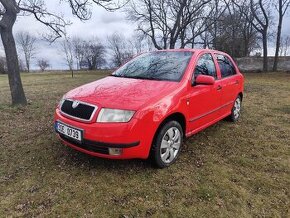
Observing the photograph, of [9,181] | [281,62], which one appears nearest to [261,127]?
[9,181]

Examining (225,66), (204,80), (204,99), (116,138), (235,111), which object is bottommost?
(235,111)

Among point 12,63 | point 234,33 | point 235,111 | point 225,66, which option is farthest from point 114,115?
point 234,33

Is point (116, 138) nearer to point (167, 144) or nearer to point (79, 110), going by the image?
point (79, 110)

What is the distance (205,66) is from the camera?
Answer: 4.39 metres

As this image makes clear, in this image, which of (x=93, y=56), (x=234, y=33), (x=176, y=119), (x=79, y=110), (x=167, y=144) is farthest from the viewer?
(x=93, y=56)

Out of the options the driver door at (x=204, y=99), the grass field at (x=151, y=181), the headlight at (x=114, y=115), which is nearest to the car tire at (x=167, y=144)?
the grass field at (x=151, y=181)

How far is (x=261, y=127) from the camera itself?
5527mm

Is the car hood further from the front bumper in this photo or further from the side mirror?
the side mirror

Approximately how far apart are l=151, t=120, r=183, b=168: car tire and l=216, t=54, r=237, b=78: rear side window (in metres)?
1.82

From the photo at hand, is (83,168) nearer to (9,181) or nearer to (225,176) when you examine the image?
(9,181)

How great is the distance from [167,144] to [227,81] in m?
2.10

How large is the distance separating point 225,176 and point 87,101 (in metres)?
2.02

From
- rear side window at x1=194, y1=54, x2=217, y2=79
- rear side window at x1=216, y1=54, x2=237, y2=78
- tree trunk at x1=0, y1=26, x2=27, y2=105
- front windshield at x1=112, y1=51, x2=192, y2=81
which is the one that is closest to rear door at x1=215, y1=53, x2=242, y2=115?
rear side window at x1=216, y1=54, x2=237, y2=78

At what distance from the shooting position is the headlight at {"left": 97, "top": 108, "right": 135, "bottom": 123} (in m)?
3.05
